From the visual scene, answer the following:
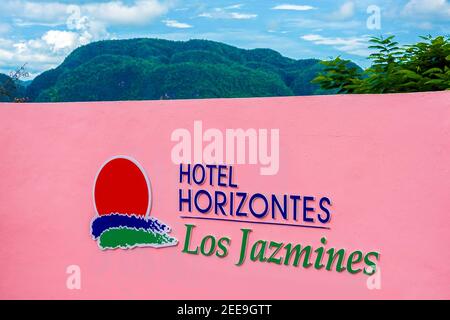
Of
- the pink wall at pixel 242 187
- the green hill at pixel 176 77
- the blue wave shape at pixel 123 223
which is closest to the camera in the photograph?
the pink wall at pixel 242 187

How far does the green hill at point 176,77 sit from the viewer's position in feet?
92.3

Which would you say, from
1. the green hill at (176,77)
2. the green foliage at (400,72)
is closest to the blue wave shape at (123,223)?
the green foliage at (400,72)

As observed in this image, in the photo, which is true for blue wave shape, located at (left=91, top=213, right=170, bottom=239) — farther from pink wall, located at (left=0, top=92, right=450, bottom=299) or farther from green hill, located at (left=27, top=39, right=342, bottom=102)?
green hill, located at (left=27, top=39, right=342, bottom=102)

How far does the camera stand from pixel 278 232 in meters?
4.73

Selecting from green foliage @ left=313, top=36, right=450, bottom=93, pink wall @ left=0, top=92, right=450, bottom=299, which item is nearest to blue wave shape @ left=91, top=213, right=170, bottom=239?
pink wall @ left=0, top=92, right=450, bottom=299

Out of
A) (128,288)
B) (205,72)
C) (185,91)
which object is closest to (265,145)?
(128,288)

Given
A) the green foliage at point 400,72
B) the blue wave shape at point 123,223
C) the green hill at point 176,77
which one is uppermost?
the green hill at point 176,77

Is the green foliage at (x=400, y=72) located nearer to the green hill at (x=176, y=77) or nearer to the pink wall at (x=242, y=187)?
the pink wall at (x=242, y=187)

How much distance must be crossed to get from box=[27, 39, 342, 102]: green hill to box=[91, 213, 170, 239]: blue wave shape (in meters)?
20.9

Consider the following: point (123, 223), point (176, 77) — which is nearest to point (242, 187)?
point (123, 223)

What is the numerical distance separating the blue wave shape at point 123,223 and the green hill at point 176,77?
2094cm

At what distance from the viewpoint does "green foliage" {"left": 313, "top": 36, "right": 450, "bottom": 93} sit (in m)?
4.92
